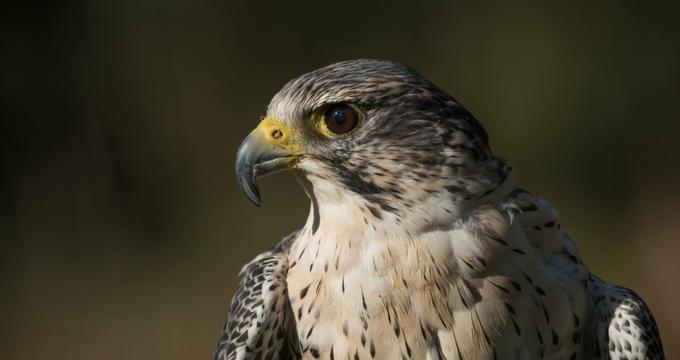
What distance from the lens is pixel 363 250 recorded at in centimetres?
287

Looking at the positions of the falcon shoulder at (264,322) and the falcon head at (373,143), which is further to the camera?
the falcon shoulder at (264,322)

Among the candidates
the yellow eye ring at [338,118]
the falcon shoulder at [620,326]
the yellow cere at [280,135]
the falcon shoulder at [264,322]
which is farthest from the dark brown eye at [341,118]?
the falcon shoulder at [620,326]

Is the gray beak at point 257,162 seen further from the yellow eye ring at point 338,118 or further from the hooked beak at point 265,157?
the yellow eye ring at point 338,118

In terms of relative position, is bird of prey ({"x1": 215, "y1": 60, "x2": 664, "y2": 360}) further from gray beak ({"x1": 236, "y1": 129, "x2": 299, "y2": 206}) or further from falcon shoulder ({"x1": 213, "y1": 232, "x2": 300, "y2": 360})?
falcon shoulder ({"x1": 213, "y1": 232, "x2": 300, "y2": 360})

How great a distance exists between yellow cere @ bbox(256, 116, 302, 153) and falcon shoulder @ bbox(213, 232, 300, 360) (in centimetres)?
53

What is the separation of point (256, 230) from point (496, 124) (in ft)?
7.61

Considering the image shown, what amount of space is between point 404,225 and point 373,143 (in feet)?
0.88

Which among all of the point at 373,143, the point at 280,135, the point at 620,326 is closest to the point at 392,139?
the point at 373,143

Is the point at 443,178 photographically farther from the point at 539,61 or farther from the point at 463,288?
the point at 539,61

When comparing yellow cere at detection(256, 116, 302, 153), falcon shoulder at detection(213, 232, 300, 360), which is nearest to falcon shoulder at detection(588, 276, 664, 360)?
falcon shoulder at detection(213, 232, 300, 360)

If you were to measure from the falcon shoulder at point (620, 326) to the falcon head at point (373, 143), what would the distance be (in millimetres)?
661

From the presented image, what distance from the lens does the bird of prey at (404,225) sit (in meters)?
2.82

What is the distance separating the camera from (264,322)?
3139 millimetres

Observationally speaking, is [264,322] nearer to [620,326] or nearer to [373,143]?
[373,143]
